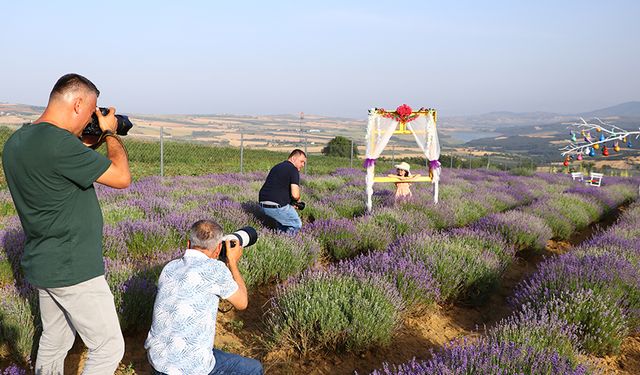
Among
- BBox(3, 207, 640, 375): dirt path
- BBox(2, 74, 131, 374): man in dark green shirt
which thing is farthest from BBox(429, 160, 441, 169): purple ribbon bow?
BBox(2, 74, 131, 374): man in dark green shirt

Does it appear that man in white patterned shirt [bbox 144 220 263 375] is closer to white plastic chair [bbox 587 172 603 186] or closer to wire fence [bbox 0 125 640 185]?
wire fence [bbox 0 125 640 185]

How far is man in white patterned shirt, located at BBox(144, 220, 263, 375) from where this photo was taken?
236 centimetres

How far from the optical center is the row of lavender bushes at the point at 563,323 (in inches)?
99.8

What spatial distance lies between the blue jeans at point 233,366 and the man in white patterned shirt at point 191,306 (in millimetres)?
31

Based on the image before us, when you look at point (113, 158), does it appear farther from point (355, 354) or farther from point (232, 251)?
point (355, 354)

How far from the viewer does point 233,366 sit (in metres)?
2.58

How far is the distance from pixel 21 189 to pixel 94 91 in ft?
1.79

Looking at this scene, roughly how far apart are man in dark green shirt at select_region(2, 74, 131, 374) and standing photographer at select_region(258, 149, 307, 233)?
12.6ft

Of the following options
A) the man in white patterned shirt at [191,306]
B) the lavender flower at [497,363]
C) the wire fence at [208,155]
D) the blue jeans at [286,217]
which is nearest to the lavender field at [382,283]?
the lavender flower at [497,363]

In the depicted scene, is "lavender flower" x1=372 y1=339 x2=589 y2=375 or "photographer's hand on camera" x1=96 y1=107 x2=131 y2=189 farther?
"lavender flower" x1=372 y1=339 x2=589 y2=375

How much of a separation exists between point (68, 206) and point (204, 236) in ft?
2.08

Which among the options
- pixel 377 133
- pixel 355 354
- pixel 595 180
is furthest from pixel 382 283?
pixel 595 180

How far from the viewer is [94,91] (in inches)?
89.4

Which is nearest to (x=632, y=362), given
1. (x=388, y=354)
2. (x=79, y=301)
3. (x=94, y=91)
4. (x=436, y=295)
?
(x=436, y=295)
